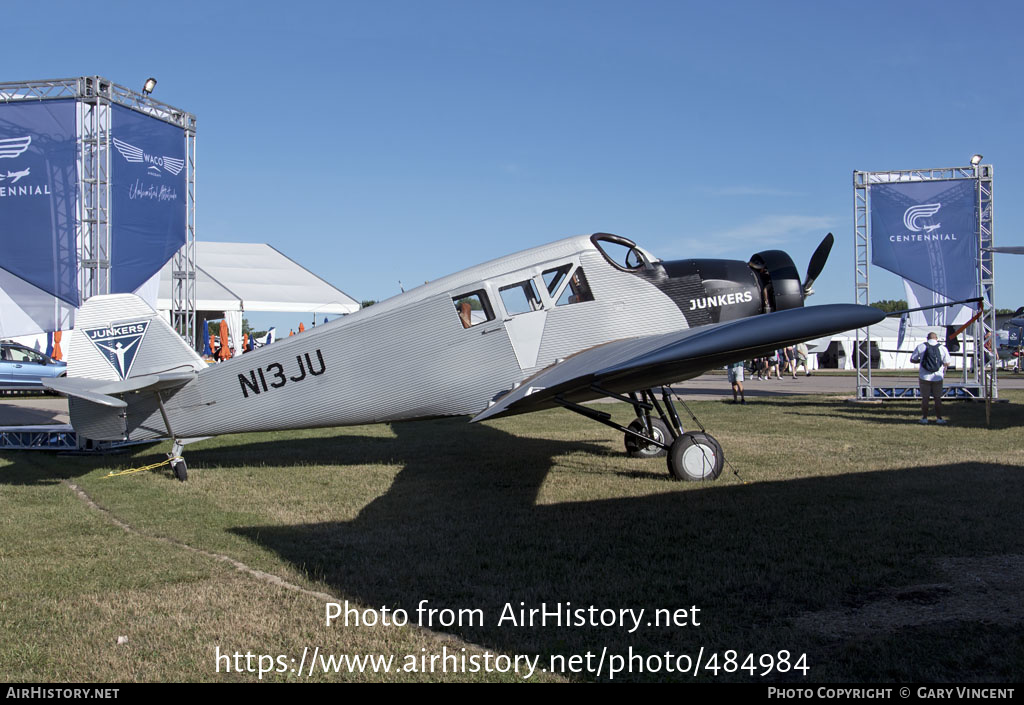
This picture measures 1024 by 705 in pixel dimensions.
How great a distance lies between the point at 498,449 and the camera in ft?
36.7

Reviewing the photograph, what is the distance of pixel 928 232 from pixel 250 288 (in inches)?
1123

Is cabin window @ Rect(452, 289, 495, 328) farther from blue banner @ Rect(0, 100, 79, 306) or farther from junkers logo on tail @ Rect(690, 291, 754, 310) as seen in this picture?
blue banner @ Rect(0, 100, 79, 306)

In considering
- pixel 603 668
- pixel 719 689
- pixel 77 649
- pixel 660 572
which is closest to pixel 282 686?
pixel 77 649

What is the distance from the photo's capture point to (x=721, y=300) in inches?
326

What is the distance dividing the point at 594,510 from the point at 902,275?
17.3 m

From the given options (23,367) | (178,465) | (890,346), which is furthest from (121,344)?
(890,346)

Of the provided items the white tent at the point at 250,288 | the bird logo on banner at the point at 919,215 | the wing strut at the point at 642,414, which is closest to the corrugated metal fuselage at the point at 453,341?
the wing strut at the point at 642,414

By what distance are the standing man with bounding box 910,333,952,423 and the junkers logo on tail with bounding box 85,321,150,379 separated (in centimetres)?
1390

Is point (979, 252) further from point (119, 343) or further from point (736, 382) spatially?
point (119, 343)

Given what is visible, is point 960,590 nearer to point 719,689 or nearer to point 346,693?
point 719,689

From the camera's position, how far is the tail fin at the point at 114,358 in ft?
28.7

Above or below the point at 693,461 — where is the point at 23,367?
above

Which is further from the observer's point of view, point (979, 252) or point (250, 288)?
point (250, 288)

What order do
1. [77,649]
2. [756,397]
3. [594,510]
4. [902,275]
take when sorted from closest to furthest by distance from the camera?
[77,649], [594,510], [902,275], [756,397]
